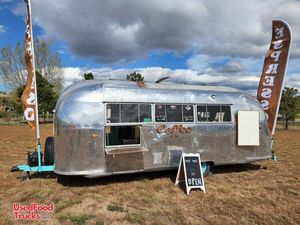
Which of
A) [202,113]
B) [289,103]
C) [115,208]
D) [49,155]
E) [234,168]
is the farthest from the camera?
[289,103]

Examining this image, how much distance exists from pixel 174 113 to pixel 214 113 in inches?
55.9

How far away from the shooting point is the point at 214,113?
795cm

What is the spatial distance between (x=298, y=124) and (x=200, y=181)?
137 feet

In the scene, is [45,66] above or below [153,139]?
above

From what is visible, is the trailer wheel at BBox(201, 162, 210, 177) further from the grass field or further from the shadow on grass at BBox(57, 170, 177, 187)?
the shadow on grass at BBox(57, 170, 177, 187)

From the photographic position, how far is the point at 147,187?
6836 millimetres

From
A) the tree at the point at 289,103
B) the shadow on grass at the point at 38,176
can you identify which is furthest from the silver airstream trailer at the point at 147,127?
the tree at the point at 289,103

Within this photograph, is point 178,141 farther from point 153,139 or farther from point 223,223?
point 223,223

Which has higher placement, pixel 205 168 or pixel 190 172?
pixel 190 172

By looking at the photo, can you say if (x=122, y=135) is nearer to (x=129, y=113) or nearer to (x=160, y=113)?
(x=129, y=113)

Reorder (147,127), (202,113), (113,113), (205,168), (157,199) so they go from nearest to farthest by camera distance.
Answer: (157,199), (113,113), (147,127), (202,113), (205,168)

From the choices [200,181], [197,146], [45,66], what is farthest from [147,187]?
[45,66]

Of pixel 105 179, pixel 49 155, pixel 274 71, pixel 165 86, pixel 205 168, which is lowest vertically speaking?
pixel 105 179

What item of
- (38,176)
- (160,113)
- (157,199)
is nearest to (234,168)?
(160,113)
